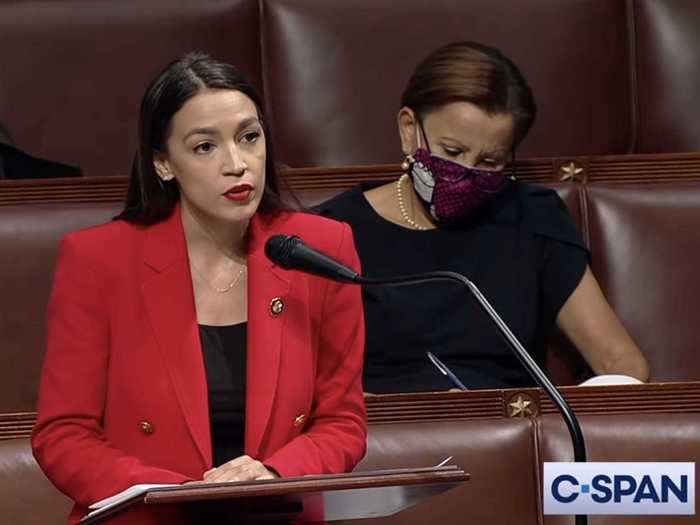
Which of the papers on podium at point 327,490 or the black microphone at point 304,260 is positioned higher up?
the black microphone at point 304,260

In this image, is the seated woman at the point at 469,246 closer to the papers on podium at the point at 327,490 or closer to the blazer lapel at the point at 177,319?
the blazer lapel at the point at 177,319

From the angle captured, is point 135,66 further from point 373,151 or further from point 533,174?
point 533,174

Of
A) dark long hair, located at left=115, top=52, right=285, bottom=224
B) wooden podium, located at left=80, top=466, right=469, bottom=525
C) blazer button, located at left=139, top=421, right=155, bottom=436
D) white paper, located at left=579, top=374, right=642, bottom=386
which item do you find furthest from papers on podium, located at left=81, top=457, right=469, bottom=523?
white paper, located at left=579, top=374, right=642, bottom=386

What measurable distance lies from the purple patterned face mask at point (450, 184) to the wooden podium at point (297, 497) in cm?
43

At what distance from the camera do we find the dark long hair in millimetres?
954

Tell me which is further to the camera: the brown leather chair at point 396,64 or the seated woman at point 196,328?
the brown leather chair at point 396,64

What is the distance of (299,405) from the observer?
3.08 feet

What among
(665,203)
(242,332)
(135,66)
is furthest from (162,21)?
(242,332)

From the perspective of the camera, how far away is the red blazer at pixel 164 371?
3.00ft

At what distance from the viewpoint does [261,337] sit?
0.94 m

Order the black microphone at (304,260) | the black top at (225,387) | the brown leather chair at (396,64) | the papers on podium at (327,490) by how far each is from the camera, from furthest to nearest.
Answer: the brown leather chair at (396,64)
the black top at (225,387)
the black microphone at (304,260)
the papers on podium at (327,490)

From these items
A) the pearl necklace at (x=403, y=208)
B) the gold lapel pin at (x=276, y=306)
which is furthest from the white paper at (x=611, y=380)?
the gold lapel pin at (x=276, y=306)

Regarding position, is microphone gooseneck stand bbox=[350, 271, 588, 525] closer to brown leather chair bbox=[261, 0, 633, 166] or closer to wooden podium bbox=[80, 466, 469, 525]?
wooden podium bbox=[80, 466, 469, 525]

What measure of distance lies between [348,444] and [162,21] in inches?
25.3
